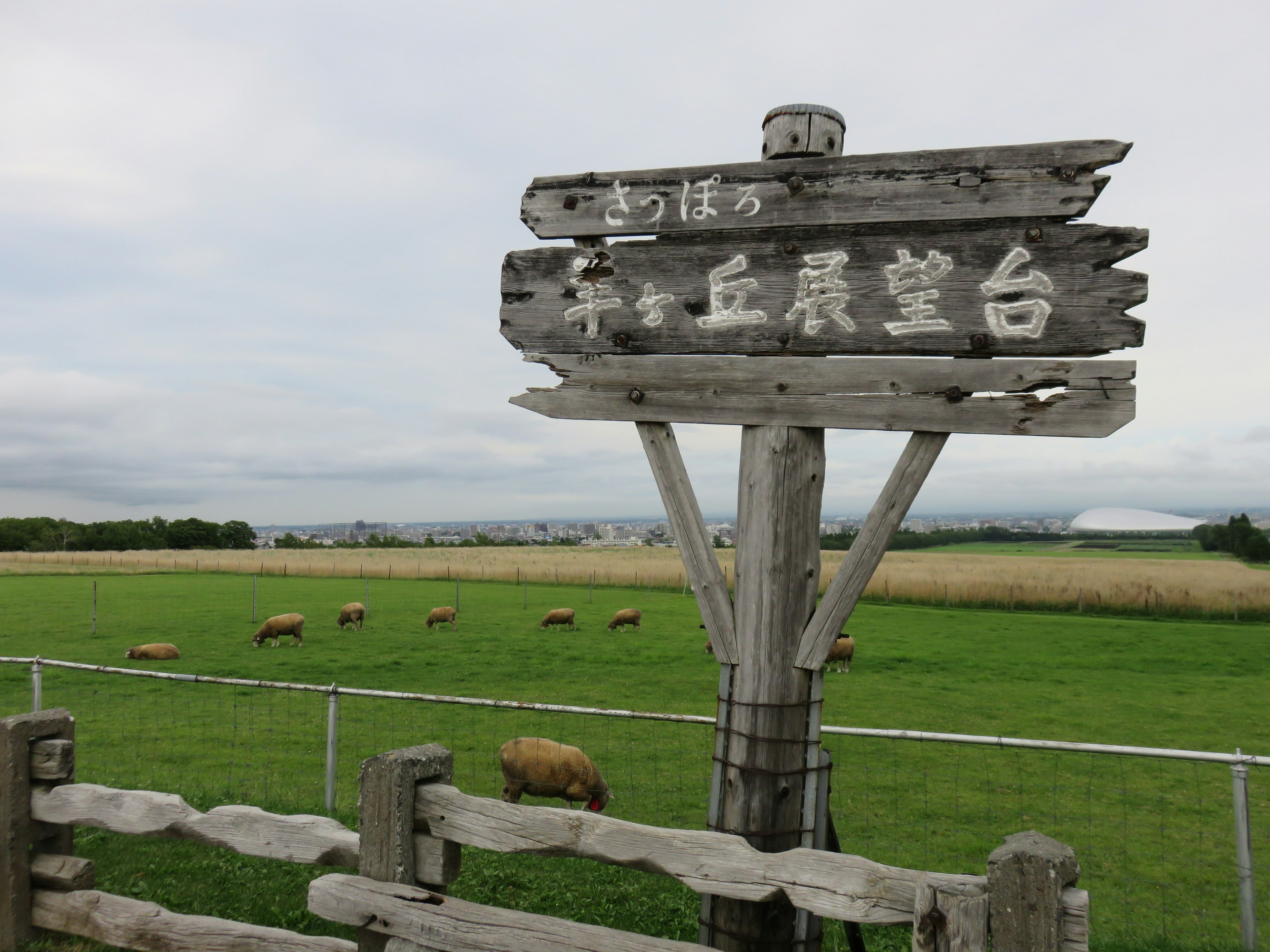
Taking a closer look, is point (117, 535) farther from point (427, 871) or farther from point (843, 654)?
point (427, 871)

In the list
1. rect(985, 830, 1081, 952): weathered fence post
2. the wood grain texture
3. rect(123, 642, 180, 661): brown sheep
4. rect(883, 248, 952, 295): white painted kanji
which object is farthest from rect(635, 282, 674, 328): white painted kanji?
rect(123, 642, 180, 661): brown sheep

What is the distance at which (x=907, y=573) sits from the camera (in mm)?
36844

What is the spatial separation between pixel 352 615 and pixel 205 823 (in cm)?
2043

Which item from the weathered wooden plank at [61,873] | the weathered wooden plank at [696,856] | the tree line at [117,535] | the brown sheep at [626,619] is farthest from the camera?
the tree line at [117,535]

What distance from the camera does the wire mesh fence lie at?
6898mm

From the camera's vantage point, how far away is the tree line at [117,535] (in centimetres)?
7388

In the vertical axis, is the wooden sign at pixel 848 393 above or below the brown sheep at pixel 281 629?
above

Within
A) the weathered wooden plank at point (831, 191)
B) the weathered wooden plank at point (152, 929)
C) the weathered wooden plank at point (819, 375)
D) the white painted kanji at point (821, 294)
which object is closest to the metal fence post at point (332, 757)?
the weathered wooden plank at point (152, 929)

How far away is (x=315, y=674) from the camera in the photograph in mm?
16250

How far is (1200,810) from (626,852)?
8.02 meters

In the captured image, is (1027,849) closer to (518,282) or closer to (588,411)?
(588,411)

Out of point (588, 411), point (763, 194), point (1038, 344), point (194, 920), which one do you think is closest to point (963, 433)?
point (1038, 344)

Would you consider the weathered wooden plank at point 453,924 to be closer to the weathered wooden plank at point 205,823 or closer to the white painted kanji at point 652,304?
the weathered wooden plank at point 205,823

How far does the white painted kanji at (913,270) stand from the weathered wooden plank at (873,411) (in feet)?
1.61
